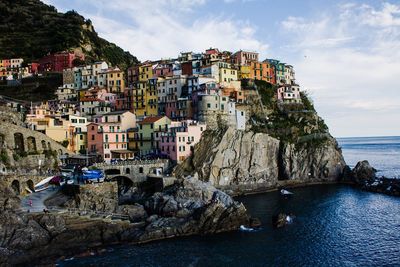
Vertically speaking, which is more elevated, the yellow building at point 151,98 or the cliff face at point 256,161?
the yellow building at point 151,98

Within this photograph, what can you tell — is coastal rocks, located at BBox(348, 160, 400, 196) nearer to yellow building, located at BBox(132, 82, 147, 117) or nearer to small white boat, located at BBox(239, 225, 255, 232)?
small white boat, located at BBox(239, 225, 255, 232)

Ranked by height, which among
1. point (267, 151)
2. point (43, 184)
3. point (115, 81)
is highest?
point (115, 81)

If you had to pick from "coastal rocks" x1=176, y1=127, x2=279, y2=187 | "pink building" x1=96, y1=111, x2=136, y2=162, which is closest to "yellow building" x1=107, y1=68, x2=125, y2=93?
"pink building" x1=96, y1=111, x2=136, y2=162

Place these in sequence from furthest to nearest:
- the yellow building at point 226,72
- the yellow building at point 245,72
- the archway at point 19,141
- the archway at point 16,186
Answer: the yellow building at point 245,72 → the yellow building at point 226,72 → the archway at point 19,141 → the archway at point 16,186

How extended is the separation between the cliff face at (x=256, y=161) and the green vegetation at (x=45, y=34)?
7082 centimetres

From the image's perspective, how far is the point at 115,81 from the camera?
113m

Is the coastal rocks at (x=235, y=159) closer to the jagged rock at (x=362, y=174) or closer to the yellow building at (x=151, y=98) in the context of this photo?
the jagged rock at (x=362, y=174)

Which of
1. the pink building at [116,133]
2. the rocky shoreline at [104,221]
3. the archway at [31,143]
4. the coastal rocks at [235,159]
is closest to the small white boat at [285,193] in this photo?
the coastal rocks at [235,159]

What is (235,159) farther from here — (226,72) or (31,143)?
(31,143)

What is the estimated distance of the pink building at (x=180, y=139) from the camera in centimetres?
8100

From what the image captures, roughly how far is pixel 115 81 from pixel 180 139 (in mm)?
39120

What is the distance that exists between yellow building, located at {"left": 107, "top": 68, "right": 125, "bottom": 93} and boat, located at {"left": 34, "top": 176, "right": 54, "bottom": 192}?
51.3 metres

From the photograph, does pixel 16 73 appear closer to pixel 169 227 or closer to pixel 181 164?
pixel 181 164

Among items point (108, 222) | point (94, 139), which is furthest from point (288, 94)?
point (108, 222)
